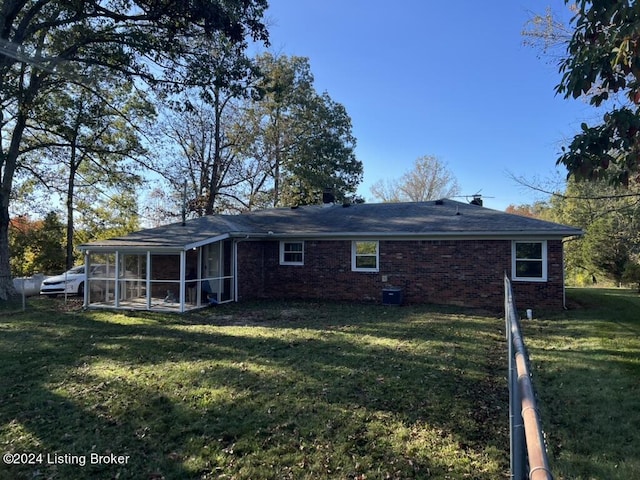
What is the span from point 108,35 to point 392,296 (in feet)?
40.6

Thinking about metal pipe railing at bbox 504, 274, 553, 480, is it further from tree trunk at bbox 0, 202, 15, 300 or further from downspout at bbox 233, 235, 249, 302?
tree trunk at bbox 0, 202, 15, 300

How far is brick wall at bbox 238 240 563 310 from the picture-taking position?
41.9 ft

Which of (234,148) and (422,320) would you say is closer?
(422,320)

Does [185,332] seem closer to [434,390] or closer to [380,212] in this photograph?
[434,390]

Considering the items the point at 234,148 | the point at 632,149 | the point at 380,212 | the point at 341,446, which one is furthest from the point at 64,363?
the point at 234,148

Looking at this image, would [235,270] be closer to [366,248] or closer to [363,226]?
[366,248]

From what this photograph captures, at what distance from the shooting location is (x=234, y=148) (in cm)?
2948

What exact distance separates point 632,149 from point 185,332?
8656 mm

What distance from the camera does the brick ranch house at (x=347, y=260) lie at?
12.8 meters

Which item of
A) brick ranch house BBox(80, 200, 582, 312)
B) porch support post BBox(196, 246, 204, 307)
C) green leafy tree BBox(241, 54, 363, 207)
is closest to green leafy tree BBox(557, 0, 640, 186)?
brick ranch house BBox(80, 200, 582, 312)

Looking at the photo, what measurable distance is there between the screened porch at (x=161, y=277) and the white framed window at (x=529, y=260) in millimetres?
9283

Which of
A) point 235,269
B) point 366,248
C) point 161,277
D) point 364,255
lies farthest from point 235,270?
point 366,248

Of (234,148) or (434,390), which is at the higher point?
(234,148)

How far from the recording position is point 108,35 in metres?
13.5
